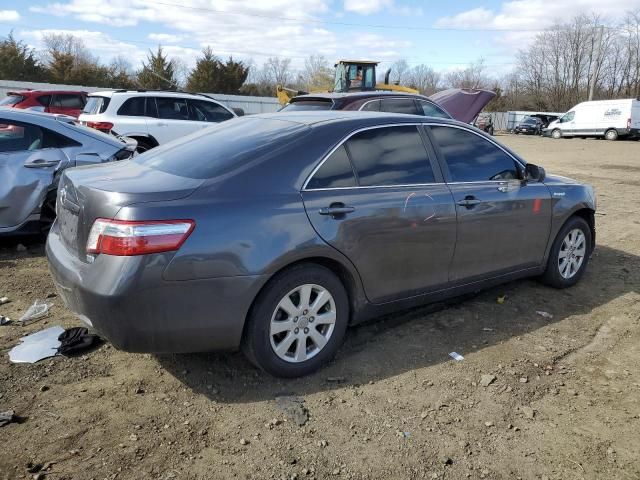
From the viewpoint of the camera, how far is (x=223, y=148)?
352 centimetres

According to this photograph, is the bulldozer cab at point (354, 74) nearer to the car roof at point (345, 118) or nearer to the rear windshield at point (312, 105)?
the rear windshield at point (312, 105)

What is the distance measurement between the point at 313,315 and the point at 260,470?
1031 mm

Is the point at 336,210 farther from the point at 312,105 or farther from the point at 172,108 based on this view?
the point at 172,108

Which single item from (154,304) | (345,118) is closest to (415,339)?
(345,118)

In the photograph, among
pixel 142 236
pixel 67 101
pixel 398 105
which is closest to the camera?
pixel 142 236

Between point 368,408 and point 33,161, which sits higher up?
point 33,161

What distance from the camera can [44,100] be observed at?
54.0ft

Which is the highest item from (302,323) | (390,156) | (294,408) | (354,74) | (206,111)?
(354,74)

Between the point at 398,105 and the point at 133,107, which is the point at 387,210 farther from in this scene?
the point at 133,107

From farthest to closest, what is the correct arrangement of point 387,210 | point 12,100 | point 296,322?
point 12,100 → point 387,210 → point 296,322

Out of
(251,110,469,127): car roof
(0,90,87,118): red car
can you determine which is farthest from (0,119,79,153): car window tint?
(0,90,87,118): red car

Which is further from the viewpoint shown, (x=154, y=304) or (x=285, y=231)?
(x=285, y=231)

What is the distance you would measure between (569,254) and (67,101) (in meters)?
16.4

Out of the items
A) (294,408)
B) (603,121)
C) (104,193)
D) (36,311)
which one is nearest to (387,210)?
(294,408)
